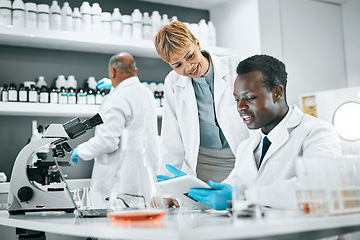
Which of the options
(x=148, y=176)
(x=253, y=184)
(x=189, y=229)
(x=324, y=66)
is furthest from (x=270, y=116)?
(x=324, y=66)

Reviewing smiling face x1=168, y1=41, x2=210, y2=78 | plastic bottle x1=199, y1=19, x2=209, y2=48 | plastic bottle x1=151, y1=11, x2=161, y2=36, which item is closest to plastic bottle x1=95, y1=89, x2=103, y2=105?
plastic bottle x1=151, y1=11, x2=161, y2=36

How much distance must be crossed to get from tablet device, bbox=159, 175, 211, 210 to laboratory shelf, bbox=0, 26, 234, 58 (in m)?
2.04

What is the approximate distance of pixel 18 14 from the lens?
2.89m

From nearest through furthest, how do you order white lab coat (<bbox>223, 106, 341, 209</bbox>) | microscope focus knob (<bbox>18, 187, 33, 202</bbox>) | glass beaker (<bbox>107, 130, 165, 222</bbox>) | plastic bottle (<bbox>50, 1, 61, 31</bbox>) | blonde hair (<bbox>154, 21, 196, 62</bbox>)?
glass beaker (<bbox>107, 130, 165, 222</bbox>), white lab coat (<bbox>223, 106, 341, 209</bbox>), microscope focus knob (<bbox>18, 187, 33, 202</bbox>), blonde hair (<bbox>154, 21, 196, 62</bbox>), plastic bottle (<bbox>50, 1, 61, 31</bbox>)

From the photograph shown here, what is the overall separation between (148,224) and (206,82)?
1166mm

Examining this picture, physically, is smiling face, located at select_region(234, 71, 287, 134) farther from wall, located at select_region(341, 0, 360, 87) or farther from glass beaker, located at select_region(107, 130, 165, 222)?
wall, located at select_region(341, 0, 360, 87)

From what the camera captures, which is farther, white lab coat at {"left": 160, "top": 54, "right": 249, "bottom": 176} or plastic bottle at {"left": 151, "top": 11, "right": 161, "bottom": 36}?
plastic bottle at {"left": 151, "top": 11, "right": 161, "bottom": 36}

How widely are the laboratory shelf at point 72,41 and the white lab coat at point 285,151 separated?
1.88 metres

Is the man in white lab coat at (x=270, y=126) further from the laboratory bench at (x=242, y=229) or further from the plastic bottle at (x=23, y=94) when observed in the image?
the plastic bottle at (x=23, y=94)

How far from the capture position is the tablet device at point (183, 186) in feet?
3.92

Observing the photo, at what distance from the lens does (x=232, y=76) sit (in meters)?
1.96

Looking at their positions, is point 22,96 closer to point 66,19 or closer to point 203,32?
point 66,19

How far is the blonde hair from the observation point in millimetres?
1757

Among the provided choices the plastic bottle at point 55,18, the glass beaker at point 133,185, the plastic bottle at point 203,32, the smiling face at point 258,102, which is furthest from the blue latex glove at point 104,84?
the glass beaker at point 133,185
